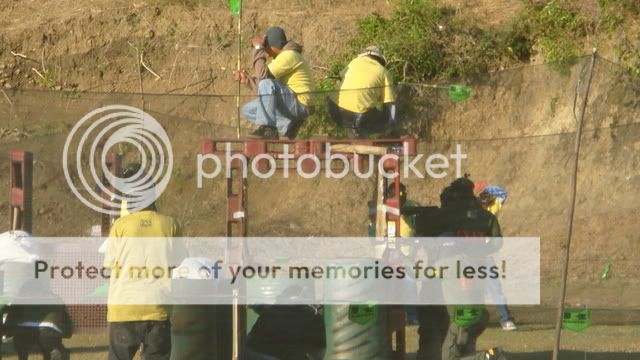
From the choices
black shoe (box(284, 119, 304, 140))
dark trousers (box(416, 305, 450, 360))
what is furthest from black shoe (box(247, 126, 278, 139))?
dark trousers (box(416, 305, 450, 360))

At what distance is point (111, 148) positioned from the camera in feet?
32.4

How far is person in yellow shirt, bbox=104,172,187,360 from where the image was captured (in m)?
8.40

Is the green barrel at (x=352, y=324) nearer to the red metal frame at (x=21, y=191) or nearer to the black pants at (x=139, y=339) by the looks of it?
the black pants at (x=139, y=339)

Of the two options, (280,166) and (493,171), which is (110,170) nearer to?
(280,166)

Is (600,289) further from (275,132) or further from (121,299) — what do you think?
(121,299)

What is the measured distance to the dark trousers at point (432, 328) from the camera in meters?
9.72

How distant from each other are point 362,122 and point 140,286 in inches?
99.0

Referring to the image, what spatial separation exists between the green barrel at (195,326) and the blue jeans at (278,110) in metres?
1.48

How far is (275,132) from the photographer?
962 centimetres

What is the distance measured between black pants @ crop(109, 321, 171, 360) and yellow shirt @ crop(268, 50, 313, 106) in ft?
8.96

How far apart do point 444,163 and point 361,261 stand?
1.58 meters

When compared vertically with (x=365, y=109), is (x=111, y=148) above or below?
below

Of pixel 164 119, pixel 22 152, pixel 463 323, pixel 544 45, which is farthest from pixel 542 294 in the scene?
pixel 544 45

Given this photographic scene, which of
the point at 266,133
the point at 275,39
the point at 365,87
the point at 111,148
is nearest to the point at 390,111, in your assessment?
the point at 365,87
